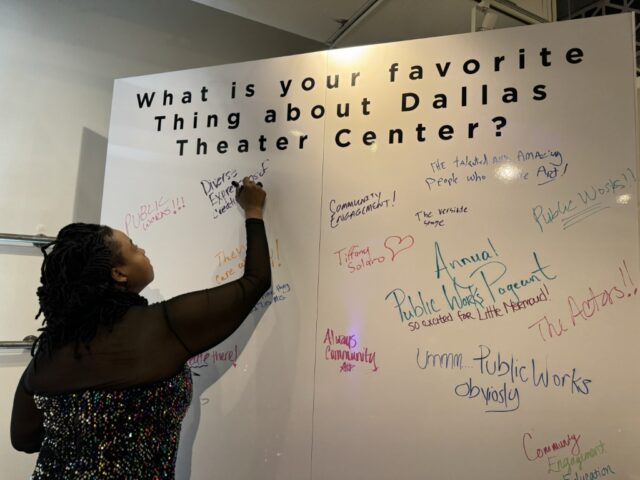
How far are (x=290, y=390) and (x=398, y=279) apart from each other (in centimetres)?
43

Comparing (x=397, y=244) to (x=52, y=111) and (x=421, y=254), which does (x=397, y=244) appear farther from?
(x=52, y=111)

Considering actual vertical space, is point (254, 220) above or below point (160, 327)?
above

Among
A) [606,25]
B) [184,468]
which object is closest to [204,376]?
[184,468]

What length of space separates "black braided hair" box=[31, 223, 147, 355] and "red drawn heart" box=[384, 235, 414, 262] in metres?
0.66

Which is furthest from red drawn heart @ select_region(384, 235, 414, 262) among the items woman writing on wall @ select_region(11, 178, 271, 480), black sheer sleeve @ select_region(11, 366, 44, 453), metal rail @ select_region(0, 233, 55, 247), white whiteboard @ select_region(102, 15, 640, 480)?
metal rail @ select_region(0, 233, 55, 247)

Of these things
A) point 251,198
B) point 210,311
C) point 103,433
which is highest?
point 251,198

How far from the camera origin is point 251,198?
148cm

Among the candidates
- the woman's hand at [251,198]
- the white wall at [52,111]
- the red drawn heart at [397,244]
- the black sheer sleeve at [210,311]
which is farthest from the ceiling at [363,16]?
the black sheer sleeve at [210,311]

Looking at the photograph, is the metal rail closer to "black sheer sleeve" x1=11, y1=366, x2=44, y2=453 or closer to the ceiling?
"black sheer sleeve" x1=11, y1=366, x2=44, y2=453

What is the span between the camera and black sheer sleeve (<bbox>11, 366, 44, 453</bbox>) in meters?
1.11

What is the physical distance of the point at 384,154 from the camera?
1410 millimetres

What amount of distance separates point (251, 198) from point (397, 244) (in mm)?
443

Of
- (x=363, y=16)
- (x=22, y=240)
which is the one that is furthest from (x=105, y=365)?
(x=363, y=16)

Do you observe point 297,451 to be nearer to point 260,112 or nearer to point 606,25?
point 260,112
